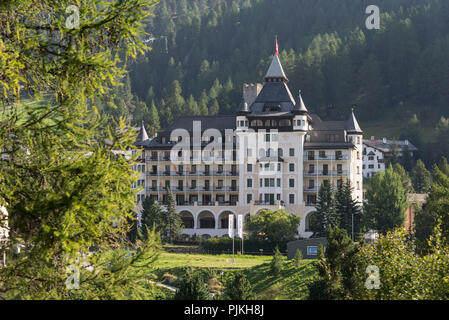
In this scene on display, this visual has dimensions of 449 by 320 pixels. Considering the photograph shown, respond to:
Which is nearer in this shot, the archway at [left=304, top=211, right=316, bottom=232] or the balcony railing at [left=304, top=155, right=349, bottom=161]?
the archway at [left=304, top=211, right=316, bottom=232]

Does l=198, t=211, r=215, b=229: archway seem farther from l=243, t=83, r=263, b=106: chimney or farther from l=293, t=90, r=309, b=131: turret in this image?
l=243, t=83, r=263, b=106: chimney

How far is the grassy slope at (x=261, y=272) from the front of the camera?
59.1m

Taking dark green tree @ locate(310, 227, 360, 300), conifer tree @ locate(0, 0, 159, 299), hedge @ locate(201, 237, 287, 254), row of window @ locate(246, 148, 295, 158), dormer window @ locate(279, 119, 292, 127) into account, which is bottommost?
hedge @ locate(201, 237, 287, 254)

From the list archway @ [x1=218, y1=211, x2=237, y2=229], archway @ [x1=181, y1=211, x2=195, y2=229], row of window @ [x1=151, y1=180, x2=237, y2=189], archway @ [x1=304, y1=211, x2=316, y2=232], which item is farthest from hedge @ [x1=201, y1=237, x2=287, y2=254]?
row of window @ [x1=151, y1=180, x2=237, y2=189]

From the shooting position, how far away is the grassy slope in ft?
194

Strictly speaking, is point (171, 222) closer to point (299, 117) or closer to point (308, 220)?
point (308, 220)

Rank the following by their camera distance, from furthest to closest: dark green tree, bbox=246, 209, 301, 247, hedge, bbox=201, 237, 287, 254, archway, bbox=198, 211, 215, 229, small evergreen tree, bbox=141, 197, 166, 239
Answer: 1. archway, bbox=198, 211, 215, 229
2. small evergreen tree, bbox=141, 197, 166, 239
3. dark green tree, bbox=246, 209, 301, 247
4. hedge, bbox=201, 237, 287, 254

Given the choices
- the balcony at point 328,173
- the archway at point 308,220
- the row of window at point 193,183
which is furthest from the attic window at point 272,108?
the archway at point 308,220

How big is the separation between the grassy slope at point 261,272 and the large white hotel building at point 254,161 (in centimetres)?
2244

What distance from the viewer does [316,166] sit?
98.7 meters

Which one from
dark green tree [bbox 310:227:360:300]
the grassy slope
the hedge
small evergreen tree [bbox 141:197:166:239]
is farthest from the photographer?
small evergreen tree [bbox 141:197:166:239]

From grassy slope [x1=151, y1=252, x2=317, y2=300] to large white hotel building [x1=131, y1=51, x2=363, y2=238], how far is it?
73.6ft

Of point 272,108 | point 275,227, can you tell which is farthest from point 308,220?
point 272,108

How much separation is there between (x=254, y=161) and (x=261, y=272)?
3622cm
